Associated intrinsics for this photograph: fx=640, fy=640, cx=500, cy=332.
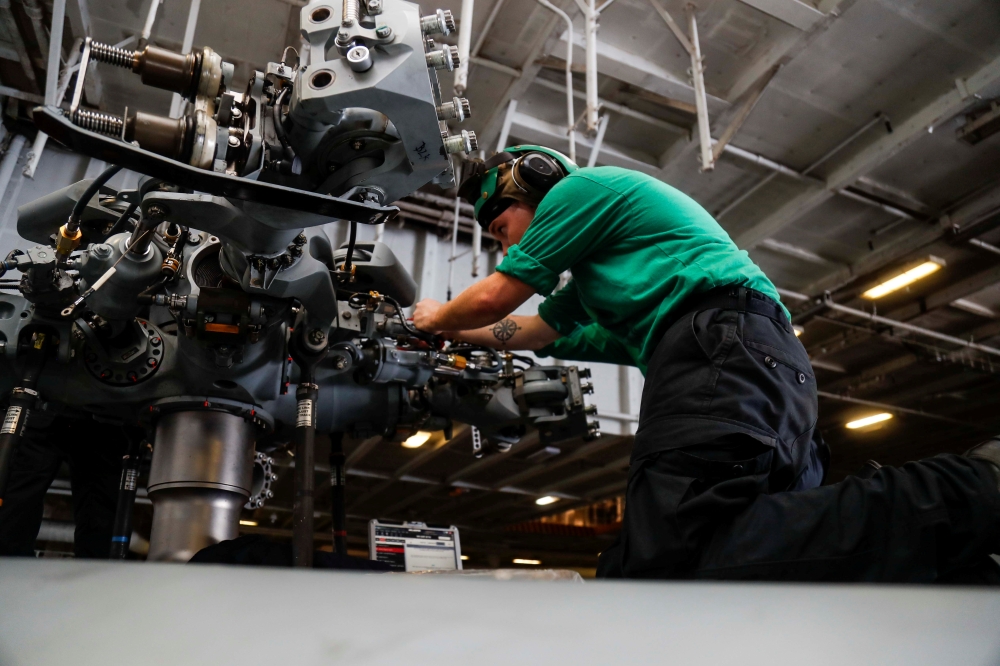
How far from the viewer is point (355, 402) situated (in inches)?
104

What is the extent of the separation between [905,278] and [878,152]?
6.08 ft

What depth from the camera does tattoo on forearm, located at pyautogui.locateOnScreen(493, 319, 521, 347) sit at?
2.22 meters

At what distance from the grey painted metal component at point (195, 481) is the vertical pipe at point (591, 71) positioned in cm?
214

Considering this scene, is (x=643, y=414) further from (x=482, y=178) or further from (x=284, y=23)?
(x=284, y=23)

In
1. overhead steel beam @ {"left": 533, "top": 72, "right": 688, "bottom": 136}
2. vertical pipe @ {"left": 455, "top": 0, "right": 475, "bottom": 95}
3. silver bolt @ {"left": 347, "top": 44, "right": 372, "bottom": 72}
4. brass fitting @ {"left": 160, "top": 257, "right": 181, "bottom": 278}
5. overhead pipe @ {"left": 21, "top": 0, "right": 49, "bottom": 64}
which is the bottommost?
brass fitting @ {"left": 160, "top": 257, "right": 181, "bottom": 278}

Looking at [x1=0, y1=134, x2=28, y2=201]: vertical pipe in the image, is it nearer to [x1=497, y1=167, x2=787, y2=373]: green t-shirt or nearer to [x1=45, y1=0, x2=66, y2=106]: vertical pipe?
[x1=45, y1=0, x2=66, y2=106]: vertical pipe

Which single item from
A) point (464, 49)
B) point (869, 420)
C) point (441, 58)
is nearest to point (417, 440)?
point (464, 49)

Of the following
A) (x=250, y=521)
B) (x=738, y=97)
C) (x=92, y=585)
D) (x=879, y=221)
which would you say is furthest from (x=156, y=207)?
(x=250, y=521)

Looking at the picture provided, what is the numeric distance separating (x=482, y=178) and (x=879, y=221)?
5.47m

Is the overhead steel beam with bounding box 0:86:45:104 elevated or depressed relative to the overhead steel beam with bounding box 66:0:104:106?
depressed

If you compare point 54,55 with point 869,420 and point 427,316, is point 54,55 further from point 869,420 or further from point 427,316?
point 869,420

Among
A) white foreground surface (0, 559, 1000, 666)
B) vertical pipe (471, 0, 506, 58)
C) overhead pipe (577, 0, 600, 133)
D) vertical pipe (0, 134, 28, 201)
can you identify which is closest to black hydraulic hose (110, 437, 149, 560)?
white foreground surface (0, 559, 1000, 666)

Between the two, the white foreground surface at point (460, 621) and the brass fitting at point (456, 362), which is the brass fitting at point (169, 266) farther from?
the white foreground surface at point (460, 621)

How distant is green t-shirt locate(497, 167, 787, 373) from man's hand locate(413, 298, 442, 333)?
352 millimetres
